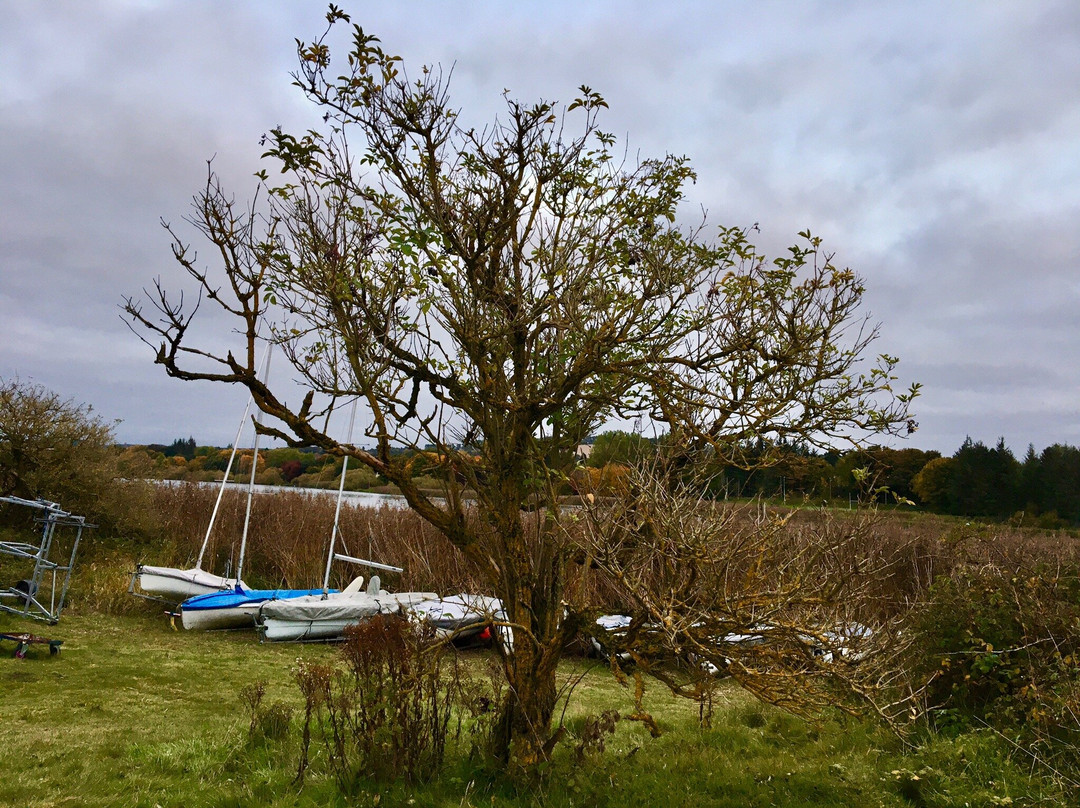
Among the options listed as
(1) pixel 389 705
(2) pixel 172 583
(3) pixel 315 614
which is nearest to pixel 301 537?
(2) pixel 172 583

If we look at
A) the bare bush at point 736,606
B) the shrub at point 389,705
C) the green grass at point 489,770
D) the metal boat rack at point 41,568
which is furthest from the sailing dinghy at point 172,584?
the bare bush at point 736,606

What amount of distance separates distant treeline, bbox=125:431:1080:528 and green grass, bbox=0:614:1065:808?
1646 mm

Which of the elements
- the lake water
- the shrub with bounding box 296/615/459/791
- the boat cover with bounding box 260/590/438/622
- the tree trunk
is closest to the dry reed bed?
the lake water

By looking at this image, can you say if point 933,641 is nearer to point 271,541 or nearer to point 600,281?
point 600,281

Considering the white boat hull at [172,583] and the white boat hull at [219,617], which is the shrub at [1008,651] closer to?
the white boat hull at [219,617]

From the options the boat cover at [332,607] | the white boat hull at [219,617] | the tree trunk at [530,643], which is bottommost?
the white boat hull at [219,617]

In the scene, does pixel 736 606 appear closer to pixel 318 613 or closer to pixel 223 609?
pixel 318 613

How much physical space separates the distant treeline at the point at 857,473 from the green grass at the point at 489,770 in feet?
5.40

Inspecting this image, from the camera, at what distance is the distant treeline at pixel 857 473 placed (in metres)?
5.23

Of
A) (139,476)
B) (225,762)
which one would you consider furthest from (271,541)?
(225,762)

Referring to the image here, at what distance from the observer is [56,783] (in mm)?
5023

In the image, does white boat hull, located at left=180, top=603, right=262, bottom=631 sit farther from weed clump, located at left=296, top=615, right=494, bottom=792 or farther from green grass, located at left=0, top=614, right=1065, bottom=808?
weed clump, located at left=296, top=615, right=494, bottom=792

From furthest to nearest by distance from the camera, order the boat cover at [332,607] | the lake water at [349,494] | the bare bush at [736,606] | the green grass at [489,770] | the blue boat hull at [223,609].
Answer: the lake water at [349,494]
the blue boat hull at [223,609]
the boat cover at [332,607]
the green grass at [489,770]
the bare bush at [736,606]

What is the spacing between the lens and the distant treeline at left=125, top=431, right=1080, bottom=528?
17.1ft
